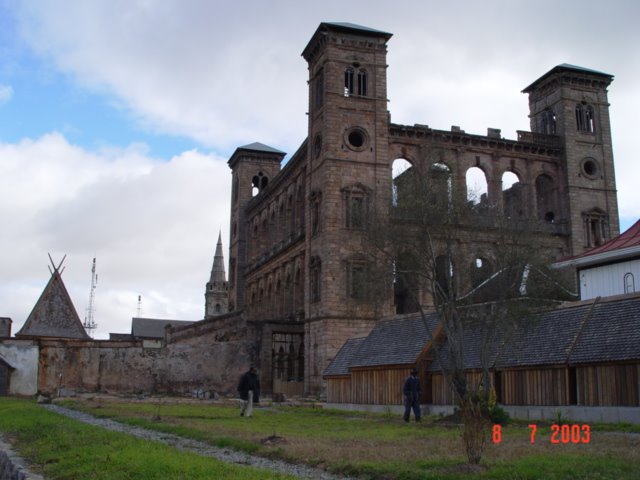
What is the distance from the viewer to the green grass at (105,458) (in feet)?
34.9

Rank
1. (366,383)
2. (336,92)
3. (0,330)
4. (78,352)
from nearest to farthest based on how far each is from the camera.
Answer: (366,383) → (78,352) → (336,92) → (0,330)

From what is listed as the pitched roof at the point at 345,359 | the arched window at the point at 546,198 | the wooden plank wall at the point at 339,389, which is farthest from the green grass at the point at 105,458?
the arched window at the point at 546,198

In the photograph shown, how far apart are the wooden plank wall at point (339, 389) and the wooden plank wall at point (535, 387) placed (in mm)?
8488

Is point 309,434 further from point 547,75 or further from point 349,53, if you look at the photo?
point 547,75

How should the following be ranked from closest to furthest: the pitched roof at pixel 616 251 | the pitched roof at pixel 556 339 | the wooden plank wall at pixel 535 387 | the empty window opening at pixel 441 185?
the pitched roof at pixel 556 339, the wooden plank wall at pixel 535 387, the empty window opening at pixel 441 185, the pitched roof at pixel 616 251

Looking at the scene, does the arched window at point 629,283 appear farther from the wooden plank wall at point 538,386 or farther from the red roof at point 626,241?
the wooden plank wall at point 538,386

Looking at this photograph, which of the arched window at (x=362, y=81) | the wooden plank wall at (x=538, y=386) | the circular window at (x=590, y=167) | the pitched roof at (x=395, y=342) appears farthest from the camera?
the circular window at (x=590, y=167)

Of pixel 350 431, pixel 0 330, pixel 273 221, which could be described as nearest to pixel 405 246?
pixel 350 431

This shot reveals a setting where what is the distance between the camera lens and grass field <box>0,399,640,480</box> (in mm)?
10820

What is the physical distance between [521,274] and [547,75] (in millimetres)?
34055

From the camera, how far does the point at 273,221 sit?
64.1 m

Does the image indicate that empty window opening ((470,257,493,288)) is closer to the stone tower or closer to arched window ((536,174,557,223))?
arched window ((536,174,557,223))

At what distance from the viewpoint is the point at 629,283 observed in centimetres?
3144

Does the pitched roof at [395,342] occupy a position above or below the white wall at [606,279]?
below
